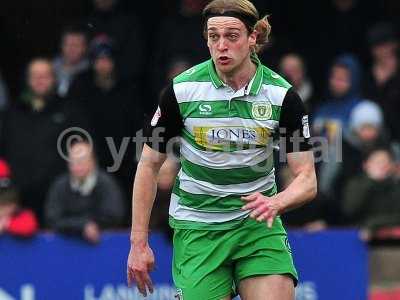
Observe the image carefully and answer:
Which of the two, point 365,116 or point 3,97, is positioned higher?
point 3,97

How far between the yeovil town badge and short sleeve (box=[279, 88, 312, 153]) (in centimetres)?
7

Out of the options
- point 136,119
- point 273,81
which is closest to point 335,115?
point 136,119

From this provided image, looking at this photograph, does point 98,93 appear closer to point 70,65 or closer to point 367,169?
point 70,65

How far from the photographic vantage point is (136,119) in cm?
1173

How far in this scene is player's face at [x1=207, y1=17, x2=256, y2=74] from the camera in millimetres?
6938

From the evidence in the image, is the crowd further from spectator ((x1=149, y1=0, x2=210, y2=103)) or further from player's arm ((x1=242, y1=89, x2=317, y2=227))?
player's arm ((x1=242, y1=89, x2=317, y2=227))

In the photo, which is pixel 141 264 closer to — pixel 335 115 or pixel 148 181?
pixel 148 181

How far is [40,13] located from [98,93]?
248 centimetres

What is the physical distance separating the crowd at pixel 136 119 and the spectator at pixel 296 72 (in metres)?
0.02

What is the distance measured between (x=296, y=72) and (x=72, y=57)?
2.07m

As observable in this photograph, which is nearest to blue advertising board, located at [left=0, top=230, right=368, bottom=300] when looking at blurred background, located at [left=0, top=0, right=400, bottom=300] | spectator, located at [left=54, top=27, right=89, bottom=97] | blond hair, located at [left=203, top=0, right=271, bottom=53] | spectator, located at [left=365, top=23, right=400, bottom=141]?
blurred background, located at [left=0, top=0, right=400, bottom=300]

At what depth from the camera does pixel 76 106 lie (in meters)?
11.6

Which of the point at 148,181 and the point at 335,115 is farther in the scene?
the point at 335,115

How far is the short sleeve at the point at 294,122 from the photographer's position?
704cm
